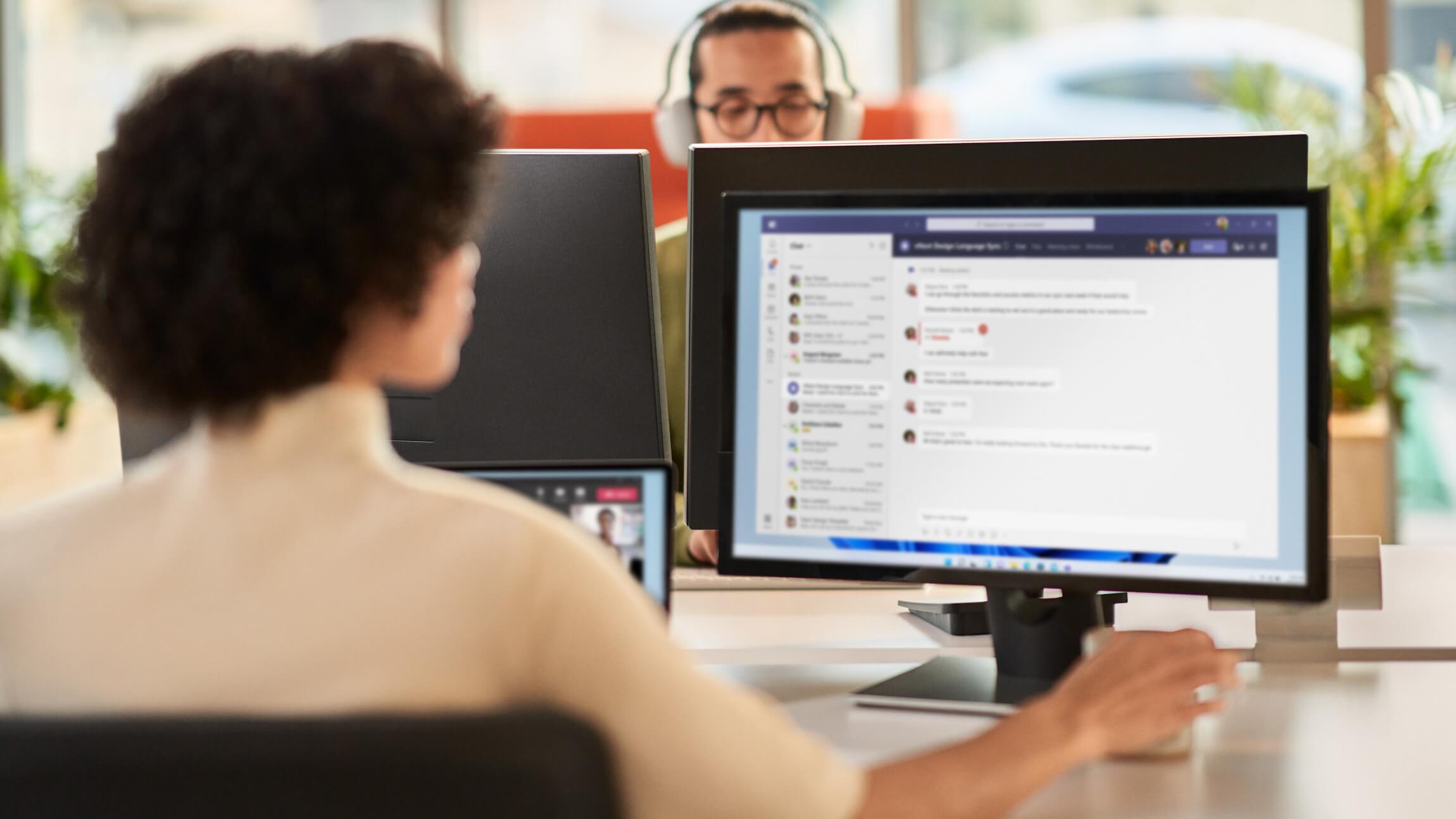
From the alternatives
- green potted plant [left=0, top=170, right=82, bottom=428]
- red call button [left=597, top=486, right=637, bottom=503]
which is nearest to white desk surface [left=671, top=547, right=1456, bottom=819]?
red call button [left=597, top=486, right=637, bottom=503]

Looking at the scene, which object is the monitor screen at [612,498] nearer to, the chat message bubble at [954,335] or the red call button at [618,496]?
the red call button at [618,496]

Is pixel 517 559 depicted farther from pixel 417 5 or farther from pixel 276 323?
pixel 417 5

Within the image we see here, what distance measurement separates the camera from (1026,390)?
41.6 inches

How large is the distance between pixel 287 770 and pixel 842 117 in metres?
1.77

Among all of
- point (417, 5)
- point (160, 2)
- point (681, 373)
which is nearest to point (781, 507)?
point (681, 373)

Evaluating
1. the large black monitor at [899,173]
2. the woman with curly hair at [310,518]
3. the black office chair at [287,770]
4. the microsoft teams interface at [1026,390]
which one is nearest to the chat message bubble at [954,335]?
the microsoft teams interface at [1026,390]

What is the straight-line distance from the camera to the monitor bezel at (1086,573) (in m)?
1.00

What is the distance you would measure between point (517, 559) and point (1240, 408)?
0.61 metres

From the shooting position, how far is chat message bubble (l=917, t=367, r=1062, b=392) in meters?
1.05

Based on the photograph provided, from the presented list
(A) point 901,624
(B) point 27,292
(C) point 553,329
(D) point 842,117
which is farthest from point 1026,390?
(B) point 27,292

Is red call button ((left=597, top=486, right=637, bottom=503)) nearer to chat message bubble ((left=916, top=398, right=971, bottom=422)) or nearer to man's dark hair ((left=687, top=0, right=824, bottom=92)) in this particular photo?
chat message bubble ((left=916, top=398, right=971, bottom=422))

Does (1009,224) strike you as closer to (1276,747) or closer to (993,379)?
(993,379)

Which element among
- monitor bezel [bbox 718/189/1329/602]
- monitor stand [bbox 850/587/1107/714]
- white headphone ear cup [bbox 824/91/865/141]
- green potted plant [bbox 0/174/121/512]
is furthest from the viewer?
green potted plant [bbox 0/174/121/512]

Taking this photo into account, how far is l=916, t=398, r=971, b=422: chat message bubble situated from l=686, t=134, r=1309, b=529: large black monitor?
204 millimetres
